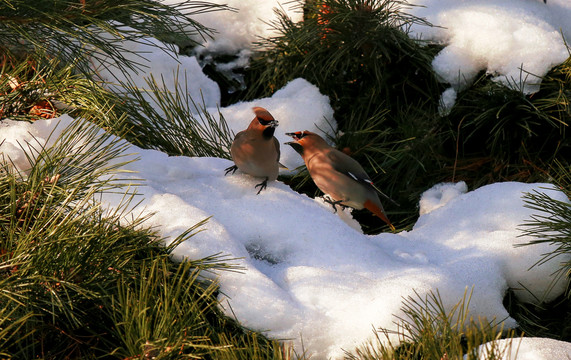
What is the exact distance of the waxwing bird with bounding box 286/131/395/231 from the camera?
10.4ft

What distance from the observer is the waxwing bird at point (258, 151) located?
2623 mm

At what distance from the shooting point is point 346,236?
2256 mm

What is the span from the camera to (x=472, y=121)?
3.45 m

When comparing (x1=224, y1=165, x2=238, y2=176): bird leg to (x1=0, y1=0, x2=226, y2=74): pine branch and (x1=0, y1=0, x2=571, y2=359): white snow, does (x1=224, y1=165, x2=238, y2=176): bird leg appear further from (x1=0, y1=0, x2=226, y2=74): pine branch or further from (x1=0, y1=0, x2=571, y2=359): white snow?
(x1=0, y1=0, x2=226, y2=74): pine branch

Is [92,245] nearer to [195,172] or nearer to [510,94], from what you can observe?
[195,172]

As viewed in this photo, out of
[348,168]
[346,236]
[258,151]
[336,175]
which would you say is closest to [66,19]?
[258,151]

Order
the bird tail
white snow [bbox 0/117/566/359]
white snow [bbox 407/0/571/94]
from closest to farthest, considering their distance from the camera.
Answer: white snow [bbox 0/117/566/359] < the bird tail < white snow [bbox 407/0/571/94]

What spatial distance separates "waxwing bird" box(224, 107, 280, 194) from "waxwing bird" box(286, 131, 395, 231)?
417 millimetres

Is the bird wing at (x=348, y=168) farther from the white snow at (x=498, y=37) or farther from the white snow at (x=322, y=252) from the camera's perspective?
the white snow at (x=498, y=37)

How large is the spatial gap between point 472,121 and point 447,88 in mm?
303

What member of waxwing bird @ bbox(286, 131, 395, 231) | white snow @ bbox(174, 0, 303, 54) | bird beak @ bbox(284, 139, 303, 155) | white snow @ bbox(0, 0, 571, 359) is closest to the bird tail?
waxwing bird @ bbox(286, 131, 395, 231)

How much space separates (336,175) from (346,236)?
932 millimetres

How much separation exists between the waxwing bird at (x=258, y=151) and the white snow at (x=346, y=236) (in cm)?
5

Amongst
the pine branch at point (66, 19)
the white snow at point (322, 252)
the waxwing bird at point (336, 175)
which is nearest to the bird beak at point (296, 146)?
the waxwing bird at point (336, 175)
